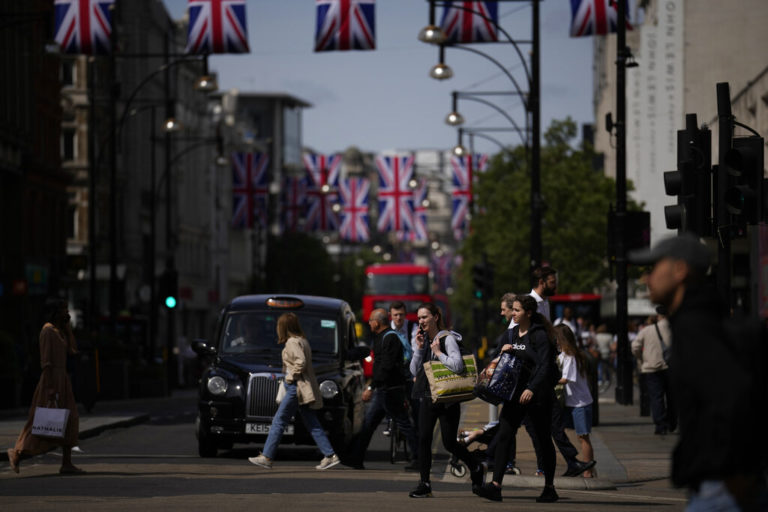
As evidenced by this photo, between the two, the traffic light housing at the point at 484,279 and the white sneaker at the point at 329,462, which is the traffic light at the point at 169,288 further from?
the white sneaker at the point at 329,462

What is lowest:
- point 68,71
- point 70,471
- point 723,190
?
point 70,471

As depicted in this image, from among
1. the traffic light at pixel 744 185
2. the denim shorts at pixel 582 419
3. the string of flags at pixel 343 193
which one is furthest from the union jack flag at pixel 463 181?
the traffic light at pixel 744 185

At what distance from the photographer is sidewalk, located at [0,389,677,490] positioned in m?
15.4

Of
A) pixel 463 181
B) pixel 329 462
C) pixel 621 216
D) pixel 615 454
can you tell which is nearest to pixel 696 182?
pixel 329 462

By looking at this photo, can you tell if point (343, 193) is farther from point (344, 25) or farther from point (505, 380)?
point (505, 380)

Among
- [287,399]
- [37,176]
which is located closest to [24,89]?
[37,176]

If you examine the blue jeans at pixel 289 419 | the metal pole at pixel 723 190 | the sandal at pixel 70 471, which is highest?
the metal pole at pixel 723 190

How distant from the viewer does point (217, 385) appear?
58.5 feet

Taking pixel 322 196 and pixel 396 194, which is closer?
pixel 396 194

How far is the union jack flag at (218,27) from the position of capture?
93.8 ft

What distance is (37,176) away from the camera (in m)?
51.5

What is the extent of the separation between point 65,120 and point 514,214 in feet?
69.0

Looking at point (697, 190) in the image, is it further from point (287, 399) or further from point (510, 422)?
point (287, 399)

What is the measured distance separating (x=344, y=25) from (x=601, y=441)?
33.5 ft
